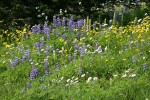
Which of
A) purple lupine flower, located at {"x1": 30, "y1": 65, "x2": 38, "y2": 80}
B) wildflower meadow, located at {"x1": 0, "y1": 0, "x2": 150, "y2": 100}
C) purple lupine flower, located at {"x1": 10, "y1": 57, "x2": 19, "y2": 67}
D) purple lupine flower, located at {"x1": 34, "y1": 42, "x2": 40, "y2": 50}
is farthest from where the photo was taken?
purple lupine flower, located at {"x1": 34, "y1": 42, "x2": 40, "y2": 50}

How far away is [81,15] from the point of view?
30.3ft

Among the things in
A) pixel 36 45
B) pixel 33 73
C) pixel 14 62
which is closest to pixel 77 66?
pixel 33 73

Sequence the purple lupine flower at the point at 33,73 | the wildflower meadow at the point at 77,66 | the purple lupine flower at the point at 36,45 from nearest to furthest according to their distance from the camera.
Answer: the wildflower meadow at the point at 77,66
the purple lupine flower at the point at 33,73
the purple lupine flower at the point at 36,45

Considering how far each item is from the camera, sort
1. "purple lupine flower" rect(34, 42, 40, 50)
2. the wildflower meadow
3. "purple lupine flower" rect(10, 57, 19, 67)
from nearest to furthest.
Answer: the wildflower meadow < "purple lupine flower" rect(10, 57, 19, 67) < "purple lupine flower" rect(34, 42, 40, 50)

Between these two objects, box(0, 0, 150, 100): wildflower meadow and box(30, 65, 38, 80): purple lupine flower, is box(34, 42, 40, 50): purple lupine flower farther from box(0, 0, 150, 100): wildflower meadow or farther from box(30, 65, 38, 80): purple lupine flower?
box(30, 65, 38, 80): purple lupine flower

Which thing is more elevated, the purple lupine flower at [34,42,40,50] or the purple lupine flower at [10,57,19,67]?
the purple lupine flower at [34,42,40,50]

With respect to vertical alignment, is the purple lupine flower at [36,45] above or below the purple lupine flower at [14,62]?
above

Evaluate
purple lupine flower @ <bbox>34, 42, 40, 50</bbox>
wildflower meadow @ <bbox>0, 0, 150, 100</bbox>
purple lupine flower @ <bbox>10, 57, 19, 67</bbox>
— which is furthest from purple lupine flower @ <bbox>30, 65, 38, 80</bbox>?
purple lupine flower @ <bbox>34, 42, 40, 50</bbox>

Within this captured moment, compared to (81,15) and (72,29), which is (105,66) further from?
(81,15)

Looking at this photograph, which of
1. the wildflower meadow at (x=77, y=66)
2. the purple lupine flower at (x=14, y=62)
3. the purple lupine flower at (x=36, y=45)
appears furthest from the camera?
the purple lupine flower at (x=36, y=45)

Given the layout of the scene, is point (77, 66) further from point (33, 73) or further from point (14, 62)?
point (14, 62)

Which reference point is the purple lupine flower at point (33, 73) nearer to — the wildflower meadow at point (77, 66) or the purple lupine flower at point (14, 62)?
the wildflower meadow at point (77, 66)

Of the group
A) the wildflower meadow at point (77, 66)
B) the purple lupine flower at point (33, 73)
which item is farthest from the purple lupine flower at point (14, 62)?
the purple lupine flower at point (33, 73)

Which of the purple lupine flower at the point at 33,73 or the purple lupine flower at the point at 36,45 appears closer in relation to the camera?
the purple lupine flower at the point at 33,73
